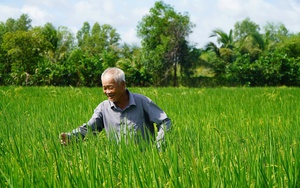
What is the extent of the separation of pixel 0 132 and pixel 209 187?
178 cm

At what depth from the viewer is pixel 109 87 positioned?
9.40 feet

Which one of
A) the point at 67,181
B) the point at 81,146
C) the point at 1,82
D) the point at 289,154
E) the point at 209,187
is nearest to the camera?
the point at 209,187

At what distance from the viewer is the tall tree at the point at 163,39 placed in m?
23.1

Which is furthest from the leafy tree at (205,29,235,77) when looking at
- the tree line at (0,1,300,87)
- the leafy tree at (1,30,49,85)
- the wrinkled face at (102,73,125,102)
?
the wrinkled face at (102,73,125,102)

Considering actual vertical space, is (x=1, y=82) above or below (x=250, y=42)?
below

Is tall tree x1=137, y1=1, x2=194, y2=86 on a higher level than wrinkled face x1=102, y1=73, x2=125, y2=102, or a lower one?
higher

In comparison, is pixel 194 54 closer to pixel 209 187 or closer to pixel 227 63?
pixel 227 63

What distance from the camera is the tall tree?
23.1 m

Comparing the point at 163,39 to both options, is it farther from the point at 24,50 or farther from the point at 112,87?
the point at 112,87

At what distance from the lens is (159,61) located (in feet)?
75.1

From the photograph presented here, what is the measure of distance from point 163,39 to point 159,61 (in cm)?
148

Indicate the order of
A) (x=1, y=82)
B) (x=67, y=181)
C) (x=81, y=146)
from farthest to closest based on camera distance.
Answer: (x=1, y=82)
(x=81, y=146)
(x=67, y=181)

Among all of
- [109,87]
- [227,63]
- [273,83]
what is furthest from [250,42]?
[109,87]

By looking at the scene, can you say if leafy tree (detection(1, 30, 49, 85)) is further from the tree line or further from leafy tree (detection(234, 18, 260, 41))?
leafy tree (detection(234, 18, 260, 41))
